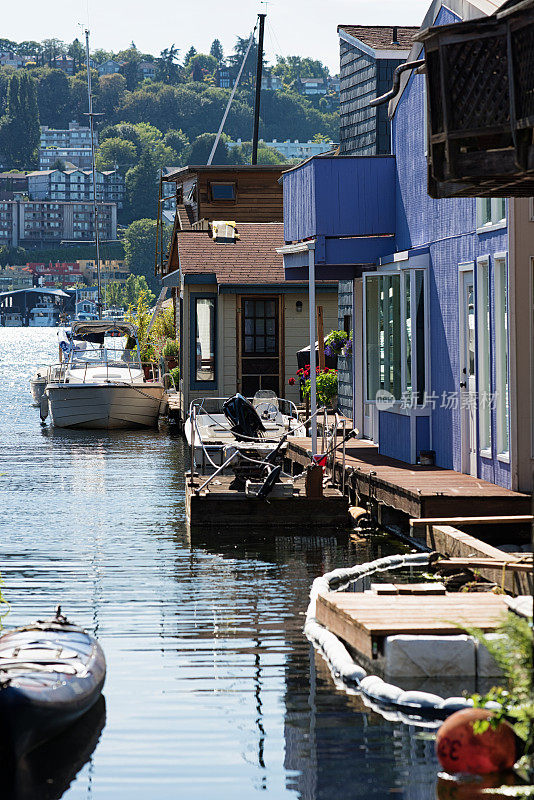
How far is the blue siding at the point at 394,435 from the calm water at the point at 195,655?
2.05 metres

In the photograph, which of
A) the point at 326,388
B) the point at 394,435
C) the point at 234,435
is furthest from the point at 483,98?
the point at 326,388

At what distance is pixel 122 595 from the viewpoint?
1218 cm

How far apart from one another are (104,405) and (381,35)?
12962 mm

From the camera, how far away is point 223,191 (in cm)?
3925

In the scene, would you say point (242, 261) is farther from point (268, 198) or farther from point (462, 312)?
point (462, 312)

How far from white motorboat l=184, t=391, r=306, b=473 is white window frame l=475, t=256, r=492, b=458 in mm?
2967

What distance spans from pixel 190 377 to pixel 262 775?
23403mm

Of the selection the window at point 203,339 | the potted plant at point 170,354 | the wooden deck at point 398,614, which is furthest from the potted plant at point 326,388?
the potted plant at point 170,354

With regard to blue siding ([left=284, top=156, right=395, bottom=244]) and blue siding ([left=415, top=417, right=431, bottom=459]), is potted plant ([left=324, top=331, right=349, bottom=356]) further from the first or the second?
blue siding ([left=415, top=417, right=431, bottom=459])

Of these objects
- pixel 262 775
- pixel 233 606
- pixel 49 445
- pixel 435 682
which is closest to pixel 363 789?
pixel 262 775

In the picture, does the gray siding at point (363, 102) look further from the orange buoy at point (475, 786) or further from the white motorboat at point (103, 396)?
the orange buoy at point (475, 786)

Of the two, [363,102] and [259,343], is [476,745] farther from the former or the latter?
[259,343]

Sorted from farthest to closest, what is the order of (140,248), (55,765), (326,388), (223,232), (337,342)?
(140,248) → (223,232) → (326,388) → (337,342) → (55,765)

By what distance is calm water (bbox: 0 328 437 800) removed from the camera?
7.35 metres
